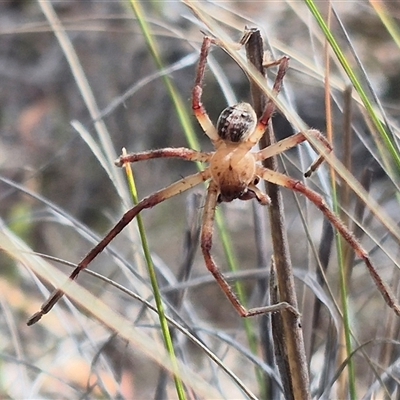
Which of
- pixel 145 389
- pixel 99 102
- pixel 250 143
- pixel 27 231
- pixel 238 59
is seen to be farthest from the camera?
pixel 99 102

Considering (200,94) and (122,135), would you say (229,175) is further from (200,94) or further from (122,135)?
(122,135)

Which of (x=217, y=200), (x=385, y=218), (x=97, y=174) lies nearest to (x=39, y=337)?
(x=97, y=174)

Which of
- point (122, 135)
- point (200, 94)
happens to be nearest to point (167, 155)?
point (200, 94)

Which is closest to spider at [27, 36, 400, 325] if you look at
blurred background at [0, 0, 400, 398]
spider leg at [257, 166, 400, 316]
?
spider leg at [257, 166, 400, 316]

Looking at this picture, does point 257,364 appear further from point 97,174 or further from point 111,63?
point 111,63

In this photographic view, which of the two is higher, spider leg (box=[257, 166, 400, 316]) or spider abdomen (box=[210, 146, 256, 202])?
spider abdomen (box=[210, 146, 256, 202])

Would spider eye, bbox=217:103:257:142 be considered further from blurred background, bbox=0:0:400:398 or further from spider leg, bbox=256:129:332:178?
blurred background, bbox=0:0:400:398

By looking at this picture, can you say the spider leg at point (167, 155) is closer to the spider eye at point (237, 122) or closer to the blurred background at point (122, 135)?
the spider eye at point (237, 122)
